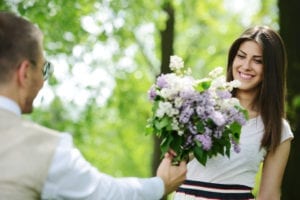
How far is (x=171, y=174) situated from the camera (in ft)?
11.1

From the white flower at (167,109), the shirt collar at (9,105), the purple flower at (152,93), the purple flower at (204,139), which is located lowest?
the purple flower at (204,139)

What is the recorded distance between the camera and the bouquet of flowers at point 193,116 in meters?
3.76

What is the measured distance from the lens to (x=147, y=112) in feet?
61.6

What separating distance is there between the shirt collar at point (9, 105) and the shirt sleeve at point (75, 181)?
0.26 meters

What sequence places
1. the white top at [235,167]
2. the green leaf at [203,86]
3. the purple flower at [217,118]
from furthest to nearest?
1. the white top at [235,167]
2. the green leaf at [203,86]
3. the purple flower at [217,118]

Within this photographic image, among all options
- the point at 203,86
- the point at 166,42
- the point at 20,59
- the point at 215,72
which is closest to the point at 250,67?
the point at 215,72

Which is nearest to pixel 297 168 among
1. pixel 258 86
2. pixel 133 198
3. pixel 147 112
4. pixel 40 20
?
pixel 258 86

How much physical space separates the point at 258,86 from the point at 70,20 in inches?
211

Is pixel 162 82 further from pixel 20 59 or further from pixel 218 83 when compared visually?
pixel 20 59

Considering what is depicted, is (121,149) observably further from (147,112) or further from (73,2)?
(73,2)

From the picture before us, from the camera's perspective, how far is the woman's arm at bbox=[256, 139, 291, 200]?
15.6 feet

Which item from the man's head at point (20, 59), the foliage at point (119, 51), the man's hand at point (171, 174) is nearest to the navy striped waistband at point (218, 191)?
the man's hand at point (171, 174)

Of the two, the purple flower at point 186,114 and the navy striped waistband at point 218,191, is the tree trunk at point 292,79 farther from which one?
the purple flower at point 186,114

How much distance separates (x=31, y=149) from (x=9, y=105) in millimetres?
243
